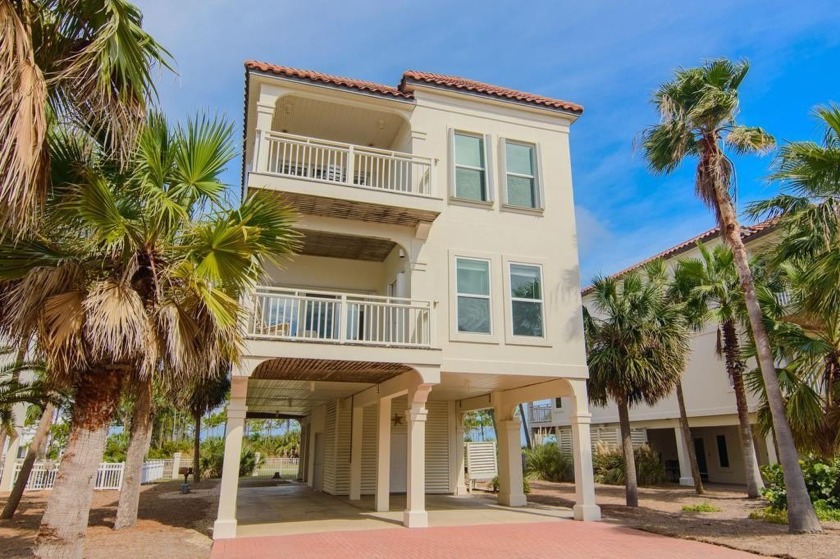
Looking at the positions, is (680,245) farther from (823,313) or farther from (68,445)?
(68,445)

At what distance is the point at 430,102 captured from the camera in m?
14.9

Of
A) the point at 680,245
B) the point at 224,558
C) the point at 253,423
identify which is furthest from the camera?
the point at 253,423

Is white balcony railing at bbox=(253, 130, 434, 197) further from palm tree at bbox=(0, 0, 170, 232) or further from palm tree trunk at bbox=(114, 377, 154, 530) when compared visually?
palm tree trunk at bbox=(114, 377, 154, 530)

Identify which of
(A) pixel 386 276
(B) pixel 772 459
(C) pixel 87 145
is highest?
(A) pixel 386 276

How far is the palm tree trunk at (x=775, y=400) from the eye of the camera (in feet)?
36.3

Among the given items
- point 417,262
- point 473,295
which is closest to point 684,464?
point 473,295

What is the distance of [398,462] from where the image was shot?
19094 millimetres

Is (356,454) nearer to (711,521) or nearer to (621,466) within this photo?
(711,521)

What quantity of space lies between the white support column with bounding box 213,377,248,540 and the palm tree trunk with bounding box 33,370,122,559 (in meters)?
3.88

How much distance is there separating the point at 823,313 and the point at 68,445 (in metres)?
13.3

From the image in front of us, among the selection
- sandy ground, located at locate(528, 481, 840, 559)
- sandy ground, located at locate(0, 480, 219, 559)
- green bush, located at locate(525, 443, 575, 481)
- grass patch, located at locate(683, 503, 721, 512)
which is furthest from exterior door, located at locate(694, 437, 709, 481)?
sandy ground, located at locate(0, 480, 219, 559)

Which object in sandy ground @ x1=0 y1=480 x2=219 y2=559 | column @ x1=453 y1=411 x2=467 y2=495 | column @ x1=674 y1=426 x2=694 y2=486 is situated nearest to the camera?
sandy ground @ x1=0 y1=480 x2=219 y2=559

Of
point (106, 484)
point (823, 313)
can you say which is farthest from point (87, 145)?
point (106, 484)

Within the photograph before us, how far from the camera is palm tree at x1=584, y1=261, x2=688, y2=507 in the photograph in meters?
16.6
